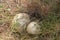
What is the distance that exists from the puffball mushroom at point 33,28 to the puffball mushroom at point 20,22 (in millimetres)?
→ 110

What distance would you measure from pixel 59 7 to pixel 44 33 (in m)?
0.53

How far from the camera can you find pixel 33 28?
323cm

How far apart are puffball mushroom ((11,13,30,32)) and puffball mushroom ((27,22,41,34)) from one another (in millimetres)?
110

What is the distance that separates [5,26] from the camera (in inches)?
139

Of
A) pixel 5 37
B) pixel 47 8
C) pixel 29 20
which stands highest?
pixel 47 8

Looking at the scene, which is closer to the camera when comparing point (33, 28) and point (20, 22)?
point (33, 28)

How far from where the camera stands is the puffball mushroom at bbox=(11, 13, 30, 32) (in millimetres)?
3314

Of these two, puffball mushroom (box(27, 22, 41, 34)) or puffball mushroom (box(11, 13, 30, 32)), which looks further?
puffball mushroom (box(11, 13, 30, 32))

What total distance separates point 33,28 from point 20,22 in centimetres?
27

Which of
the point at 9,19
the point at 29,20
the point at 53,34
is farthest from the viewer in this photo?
the point at 9,19

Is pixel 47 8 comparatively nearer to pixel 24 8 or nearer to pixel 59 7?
pixel 59 7

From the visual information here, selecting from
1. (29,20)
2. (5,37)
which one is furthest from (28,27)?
(5,37)

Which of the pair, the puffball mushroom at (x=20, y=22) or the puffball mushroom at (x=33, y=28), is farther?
the puffball mushroom at (x=20, y=22)

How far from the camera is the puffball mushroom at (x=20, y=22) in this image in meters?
3.31
